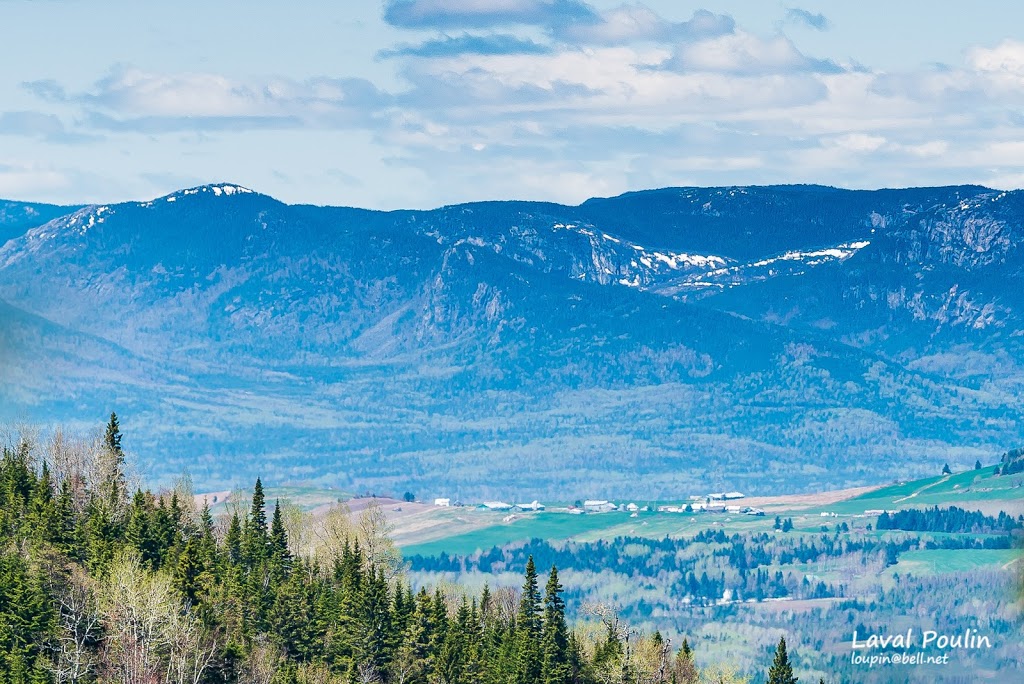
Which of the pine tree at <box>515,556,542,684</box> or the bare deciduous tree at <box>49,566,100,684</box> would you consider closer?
the bare deciduous tree at <box>49,566,100,684</box>

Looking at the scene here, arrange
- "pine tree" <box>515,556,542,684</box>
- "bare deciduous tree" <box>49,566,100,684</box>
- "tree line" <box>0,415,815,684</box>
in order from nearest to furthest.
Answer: "bare deciduous tree" <box>49,566,100,684</box>
"tree line" <box>0,415,815,684</box>
"pine tree" <box>515,556,542,684</box>

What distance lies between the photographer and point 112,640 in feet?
547

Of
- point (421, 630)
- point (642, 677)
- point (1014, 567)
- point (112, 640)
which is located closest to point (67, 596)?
point (112, 640)

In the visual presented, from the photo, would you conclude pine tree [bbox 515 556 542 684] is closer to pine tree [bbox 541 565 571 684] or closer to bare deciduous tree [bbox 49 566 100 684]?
pine tree [bbox 541 565 571 684]

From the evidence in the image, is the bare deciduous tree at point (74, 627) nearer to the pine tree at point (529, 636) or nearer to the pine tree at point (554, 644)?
the pine tree at point (529, 636)

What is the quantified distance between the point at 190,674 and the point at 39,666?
537 inches

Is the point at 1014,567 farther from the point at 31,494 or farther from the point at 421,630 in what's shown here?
the point at 31,494

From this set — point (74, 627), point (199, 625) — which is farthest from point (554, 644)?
point (74, 627)

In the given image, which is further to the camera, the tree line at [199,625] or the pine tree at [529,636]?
the pine tree at [529,636]

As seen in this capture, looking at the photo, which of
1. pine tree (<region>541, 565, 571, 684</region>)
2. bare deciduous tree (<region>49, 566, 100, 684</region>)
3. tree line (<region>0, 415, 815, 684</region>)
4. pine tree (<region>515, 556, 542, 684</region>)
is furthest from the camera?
pine tree (<region>541, 565, 571, 684</region>)

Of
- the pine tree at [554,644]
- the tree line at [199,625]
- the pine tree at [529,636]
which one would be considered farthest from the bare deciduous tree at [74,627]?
the pine tree at [554,644]

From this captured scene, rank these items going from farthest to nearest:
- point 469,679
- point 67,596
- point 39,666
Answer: point 469,679 < point 67,596 < point 39,666

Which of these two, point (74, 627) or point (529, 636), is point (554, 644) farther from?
point (74, 627)

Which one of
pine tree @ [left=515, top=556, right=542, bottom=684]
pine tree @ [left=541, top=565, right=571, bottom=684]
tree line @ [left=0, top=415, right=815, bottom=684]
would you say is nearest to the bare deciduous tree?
tree line @ [left=0, top=415, right=815, bottom=684]
